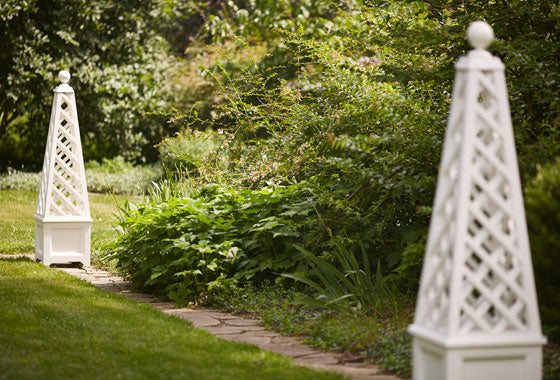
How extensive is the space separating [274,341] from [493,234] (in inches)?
72.1

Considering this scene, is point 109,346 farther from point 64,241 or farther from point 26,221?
point 26,221

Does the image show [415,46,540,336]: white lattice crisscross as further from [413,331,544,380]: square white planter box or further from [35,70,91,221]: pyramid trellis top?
[35,70,91,221]: pyramid trellis top

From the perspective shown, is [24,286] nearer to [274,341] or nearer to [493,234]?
[274,341]

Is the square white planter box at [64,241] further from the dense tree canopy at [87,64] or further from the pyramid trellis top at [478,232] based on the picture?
the dense tree canopy at [87,64]

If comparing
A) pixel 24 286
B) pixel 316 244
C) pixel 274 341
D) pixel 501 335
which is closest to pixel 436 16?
pixel 316 244

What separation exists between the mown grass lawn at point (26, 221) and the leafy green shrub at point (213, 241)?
142 cm

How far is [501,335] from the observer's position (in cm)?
286

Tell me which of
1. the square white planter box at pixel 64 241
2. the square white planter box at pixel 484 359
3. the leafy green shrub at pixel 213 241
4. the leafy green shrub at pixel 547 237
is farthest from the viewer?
the square white planter box at pixel 64 241

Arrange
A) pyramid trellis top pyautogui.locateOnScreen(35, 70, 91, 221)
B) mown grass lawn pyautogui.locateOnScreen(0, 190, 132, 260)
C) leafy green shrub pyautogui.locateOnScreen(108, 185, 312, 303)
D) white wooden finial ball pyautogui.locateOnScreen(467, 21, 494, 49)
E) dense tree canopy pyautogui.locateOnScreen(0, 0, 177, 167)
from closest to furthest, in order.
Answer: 1. white wooden finial ball pyautogui.locateOnScreen(467, 21, 494, 49)
2. leafy green shrub pyautogui.locateOnScreen(108, 185, 312, 303)
3. pyramid trellis top pyautogui.locateOnScreen(35, 70, 91, 221)
4. mown grass lawn pyautogui.locateOnScreen(0, 190, 132, 260)
5. dense tree canopy pyautogui.locateOnScreen(0, 0, 177, 167)

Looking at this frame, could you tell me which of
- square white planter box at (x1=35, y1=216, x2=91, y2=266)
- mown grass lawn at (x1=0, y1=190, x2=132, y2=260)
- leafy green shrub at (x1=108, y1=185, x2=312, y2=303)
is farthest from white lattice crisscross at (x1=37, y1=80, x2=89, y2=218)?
leafy green shrub at (x1=108, y1=185, x2=312, y2=303)

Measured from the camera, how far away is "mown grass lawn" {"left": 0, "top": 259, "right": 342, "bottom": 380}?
3.41 m

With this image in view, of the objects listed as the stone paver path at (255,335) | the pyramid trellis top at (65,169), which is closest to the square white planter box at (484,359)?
the stone paver path at (255,335)

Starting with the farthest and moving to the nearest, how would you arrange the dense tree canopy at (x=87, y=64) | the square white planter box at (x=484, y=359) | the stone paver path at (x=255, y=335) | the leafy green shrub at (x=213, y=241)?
the dense tree canopy at (x=87, y=64)
the leafy green shrub at (x=213, y=241)
the stone paver path at (x=255, y=335)
the square white planter box at (x=484, y=359)

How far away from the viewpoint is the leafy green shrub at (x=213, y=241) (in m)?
5.44
